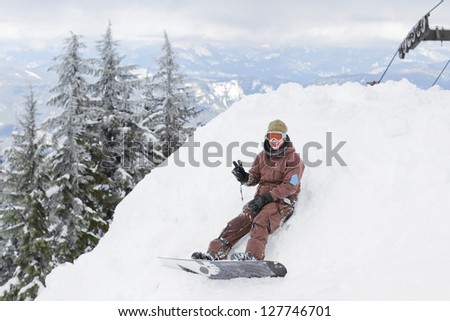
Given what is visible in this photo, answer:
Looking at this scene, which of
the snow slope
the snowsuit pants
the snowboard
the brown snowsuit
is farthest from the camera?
the brown snowsuit

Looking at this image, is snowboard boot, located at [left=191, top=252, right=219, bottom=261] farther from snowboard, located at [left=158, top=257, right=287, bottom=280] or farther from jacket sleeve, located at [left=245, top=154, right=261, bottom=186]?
jacket sleeve, located at [left=245, top=154, right=261, bottom=186]

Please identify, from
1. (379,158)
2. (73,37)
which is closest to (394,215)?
(379,158)

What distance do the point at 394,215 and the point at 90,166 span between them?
1534 cm

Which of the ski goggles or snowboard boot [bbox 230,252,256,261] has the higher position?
the ski goggles

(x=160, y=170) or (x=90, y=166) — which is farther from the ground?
(x=160, y=170)

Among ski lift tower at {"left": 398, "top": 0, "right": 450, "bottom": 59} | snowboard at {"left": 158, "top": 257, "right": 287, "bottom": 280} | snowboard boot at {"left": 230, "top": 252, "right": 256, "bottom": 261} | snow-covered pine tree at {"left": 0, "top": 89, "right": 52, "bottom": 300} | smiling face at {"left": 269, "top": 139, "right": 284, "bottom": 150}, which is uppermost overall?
ski lift tower at {"left": 398, "top": 0, "right": 450, "bottom": 59}

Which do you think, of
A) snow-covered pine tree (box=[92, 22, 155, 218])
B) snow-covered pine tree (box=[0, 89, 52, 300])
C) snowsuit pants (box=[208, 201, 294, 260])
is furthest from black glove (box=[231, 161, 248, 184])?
snow-covered pine tree (box=[92, 22, 155, 218])

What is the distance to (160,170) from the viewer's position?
1065 centimetres

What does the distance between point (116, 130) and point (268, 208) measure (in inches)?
622

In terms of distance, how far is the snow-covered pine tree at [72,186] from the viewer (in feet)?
57.8

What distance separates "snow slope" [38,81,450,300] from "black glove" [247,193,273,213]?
578 mm

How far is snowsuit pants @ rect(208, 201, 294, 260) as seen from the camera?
6.16 metres

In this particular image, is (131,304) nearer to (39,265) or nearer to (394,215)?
(394,215)

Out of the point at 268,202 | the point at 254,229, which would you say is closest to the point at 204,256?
the point at 254,229
